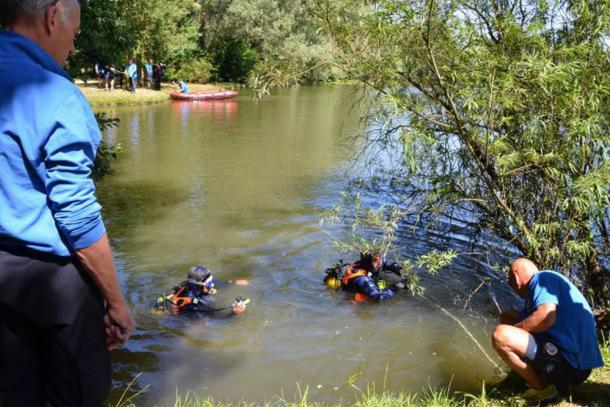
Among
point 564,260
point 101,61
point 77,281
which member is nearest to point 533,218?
point 564,260

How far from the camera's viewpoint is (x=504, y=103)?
17.1 ft

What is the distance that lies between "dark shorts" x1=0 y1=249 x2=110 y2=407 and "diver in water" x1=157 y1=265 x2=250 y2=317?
464 cm

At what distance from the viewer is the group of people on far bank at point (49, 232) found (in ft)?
6.37

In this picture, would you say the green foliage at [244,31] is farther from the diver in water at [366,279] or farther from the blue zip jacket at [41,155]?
the blue zip jacket at [41,155]

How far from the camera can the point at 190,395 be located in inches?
204

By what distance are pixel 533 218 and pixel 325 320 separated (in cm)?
262

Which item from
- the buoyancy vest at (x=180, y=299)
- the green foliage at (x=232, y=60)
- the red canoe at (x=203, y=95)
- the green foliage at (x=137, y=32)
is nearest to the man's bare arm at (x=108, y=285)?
the buoyancy vest at (x=180, y=299)

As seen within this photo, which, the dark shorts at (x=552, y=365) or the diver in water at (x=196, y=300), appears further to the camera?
the diver in water at (x=196, y=300)

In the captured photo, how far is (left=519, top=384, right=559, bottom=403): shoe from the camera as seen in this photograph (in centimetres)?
418

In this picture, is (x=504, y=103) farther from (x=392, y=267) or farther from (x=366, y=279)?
(x=392, y=267)

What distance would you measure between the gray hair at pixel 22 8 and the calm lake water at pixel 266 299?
12.5ft

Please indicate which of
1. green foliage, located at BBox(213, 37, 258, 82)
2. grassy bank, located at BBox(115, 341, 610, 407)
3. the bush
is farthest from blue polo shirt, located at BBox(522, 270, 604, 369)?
green foliage, located at BBox(213, 37, 258, 82)

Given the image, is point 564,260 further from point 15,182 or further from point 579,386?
point 15,182

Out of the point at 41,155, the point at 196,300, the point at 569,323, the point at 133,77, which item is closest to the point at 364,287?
the point at 196,300
